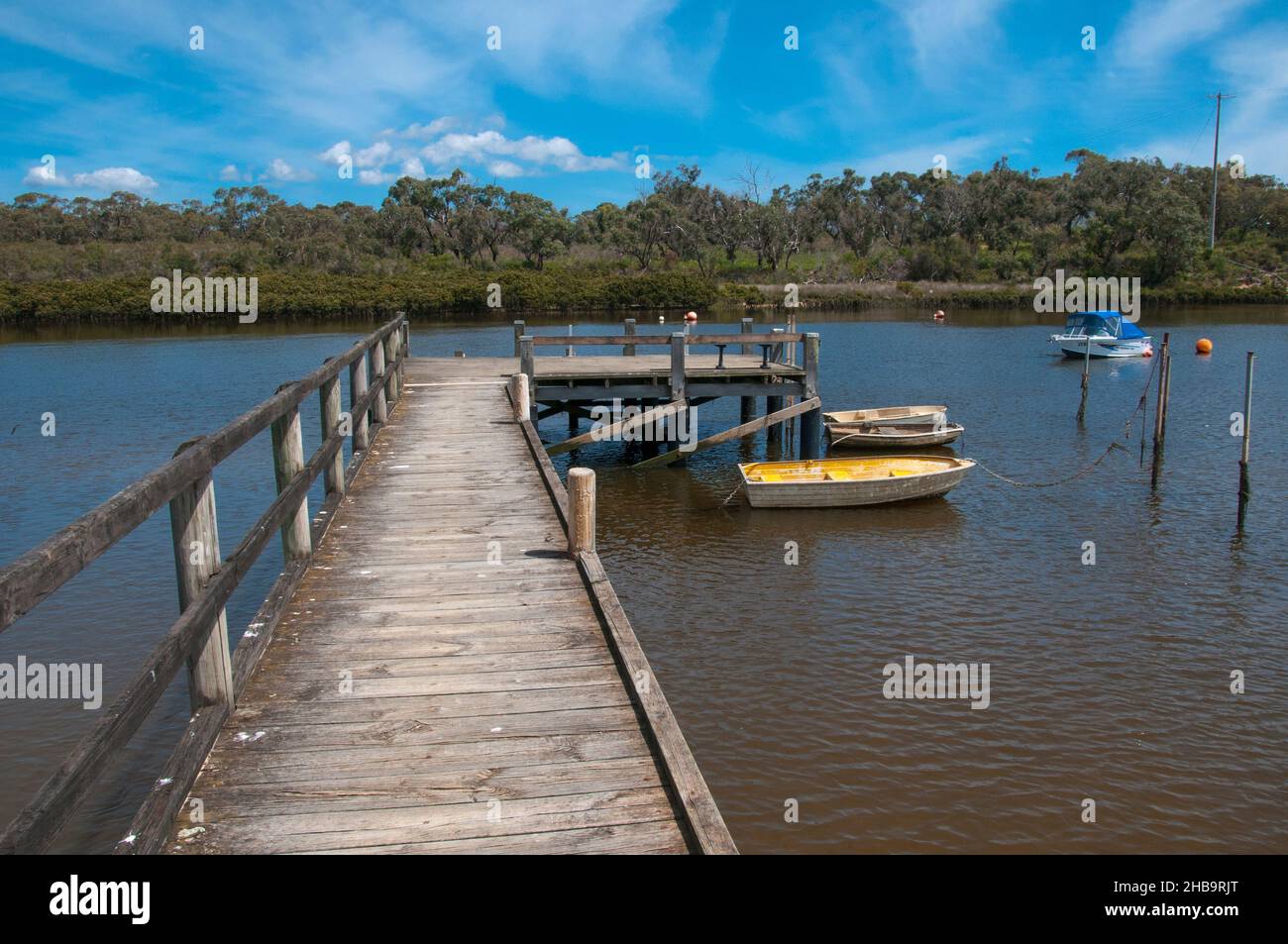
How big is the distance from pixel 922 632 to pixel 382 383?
801cm

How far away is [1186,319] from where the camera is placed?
2425 inches

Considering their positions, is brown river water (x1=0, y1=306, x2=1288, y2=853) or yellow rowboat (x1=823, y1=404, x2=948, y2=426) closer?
brown river water (x1=0, y1=306, x2=1288, y2=853)

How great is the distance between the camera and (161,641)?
472 cm

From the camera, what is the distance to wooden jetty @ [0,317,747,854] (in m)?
4.04

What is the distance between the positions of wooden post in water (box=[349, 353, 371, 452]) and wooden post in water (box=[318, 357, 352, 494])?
1552mm

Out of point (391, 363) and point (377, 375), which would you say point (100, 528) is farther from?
point (391, 363)

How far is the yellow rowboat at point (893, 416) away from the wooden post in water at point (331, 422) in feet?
49.9

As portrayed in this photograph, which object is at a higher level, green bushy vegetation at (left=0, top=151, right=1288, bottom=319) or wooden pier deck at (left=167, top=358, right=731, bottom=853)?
green bushy vegetation at (left=0, top=151, right=1288, bottom=319)

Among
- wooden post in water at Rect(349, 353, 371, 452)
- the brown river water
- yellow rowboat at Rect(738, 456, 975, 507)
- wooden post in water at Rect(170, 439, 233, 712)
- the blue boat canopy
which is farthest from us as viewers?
the blue boat canopy

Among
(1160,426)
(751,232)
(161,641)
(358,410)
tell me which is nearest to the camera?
(161,641)

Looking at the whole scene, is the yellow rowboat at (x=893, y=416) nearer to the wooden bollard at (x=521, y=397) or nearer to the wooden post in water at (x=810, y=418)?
the wooden post in water at (x=810, y=418)

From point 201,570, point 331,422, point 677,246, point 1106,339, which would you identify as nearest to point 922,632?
point 331,422

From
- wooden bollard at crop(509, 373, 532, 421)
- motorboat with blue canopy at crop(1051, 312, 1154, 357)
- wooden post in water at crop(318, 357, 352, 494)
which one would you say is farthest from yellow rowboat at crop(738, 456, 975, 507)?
motorboat with blue canopy at crop(1051, 312, 1154, 357)

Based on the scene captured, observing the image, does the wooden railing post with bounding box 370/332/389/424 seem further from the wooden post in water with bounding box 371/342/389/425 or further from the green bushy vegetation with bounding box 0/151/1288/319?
the green bushy vegetation with bounding box 0/151/1288/319
